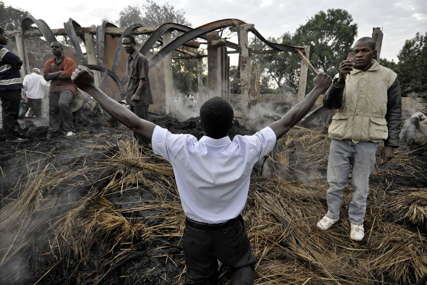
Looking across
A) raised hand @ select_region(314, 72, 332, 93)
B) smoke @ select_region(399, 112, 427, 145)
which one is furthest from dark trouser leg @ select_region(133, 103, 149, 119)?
smoke @ select_region(399, 112, 427, 145)

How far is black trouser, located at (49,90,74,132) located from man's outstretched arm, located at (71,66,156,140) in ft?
12.4

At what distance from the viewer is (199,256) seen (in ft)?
4.74

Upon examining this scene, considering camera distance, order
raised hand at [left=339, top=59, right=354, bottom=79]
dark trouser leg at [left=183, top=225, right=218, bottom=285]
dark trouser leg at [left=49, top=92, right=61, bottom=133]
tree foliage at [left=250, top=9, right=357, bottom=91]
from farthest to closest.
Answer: tree foliage at [left=250, top=9, right=357, bottom=91] < dark trouser leg at [left=49, top=92, right=61, bottom=133] < raised hand at [left=339, top=59, right=354, bottom=79] < dark trouser leg at [left=183, top=225, right=218, bottom=285]

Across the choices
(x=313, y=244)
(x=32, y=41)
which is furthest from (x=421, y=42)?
(x=32, y=41)

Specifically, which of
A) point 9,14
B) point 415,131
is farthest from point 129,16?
point 415,131

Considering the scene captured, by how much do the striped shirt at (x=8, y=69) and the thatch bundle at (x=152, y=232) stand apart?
2228mm

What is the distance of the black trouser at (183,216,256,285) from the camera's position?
141 centimetres

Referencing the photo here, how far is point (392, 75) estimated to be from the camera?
2385 millimetres

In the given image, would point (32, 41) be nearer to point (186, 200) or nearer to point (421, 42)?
point (186, 200)

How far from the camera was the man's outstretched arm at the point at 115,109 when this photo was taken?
4.73ft

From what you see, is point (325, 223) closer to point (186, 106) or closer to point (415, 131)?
point (415, 131)

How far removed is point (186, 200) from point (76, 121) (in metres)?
5.25

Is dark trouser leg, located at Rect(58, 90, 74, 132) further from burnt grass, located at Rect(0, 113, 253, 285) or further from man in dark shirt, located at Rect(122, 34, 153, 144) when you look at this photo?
man in dark shirt, located at Rect(122, 34, 153, 144)

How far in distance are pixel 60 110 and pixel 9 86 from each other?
0.81 m
